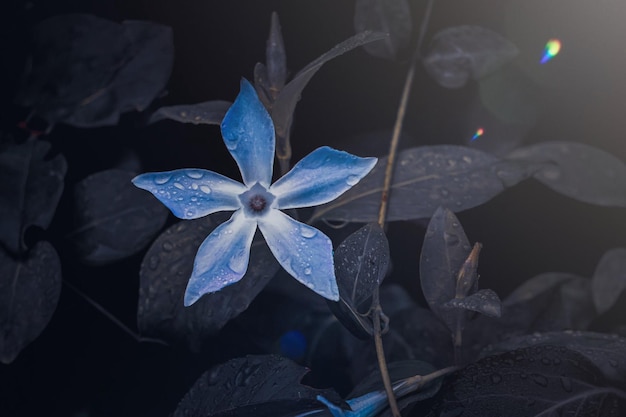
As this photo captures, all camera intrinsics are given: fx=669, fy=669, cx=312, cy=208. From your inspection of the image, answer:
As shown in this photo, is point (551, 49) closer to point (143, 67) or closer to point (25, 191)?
point (143, 67)

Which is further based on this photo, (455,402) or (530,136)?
(530,136)

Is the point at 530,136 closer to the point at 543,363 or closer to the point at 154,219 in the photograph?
the point at 543,363

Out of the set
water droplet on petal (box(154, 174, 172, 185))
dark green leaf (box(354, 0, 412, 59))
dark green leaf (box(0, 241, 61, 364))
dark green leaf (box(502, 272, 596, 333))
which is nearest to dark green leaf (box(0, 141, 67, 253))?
dark green leaf (box(0, 241, 61, 364))

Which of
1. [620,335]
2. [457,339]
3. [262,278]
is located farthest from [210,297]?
[620,335]

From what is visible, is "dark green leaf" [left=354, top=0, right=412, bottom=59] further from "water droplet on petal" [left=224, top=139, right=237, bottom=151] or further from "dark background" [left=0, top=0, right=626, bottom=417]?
"water droplet on petal" [left=224, top=139, right=237, bottom=151]

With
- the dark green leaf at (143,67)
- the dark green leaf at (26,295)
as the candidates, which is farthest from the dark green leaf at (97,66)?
the dark green leaf at (26,295)

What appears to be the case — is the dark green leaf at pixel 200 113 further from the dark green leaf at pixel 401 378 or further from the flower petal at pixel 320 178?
the dark green leaf at pixel 401 378

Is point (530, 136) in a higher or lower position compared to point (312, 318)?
higher
